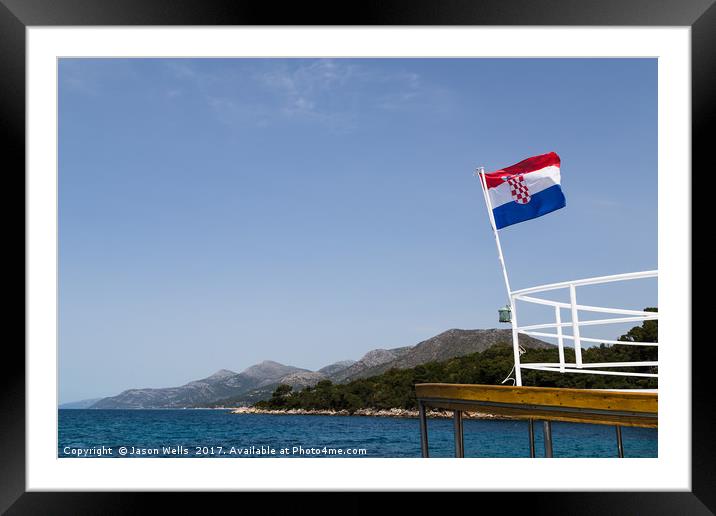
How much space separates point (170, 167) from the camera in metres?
39.6

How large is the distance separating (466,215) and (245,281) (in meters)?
12.6

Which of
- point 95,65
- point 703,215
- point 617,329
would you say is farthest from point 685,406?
point 95,65

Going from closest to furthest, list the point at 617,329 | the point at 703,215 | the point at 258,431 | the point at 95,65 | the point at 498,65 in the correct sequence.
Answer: the point at 703,215 < the point at 617,329 < the point at 258,431 < the point at 498,65 < the point at 95,65

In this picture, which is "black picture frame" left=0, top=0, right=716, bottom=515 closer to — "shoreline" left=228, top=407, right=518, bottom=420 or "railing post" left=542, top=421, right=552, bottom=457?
"railing post" left=542, top=421, right=552, bottom=457

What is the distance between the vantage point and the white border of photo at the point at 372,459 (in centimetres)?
239

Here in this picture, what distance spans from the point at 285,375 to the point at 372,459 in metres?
37.9

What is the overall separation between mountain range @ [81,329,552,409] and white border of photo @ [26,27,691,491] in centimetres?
3204

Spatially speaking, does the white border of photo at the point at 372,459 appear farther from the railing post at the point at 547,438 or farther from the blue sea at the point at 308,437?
the blue sea at the point at 308,437

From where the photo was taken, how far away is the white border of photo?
2395 mm

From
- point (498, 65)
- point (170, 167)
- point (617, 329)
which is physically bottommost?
A: point (617, 329)

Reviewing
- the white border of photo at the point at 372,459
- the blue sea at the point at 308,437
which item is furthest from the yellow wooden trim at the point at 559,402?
the blue sea at the point at 308,437

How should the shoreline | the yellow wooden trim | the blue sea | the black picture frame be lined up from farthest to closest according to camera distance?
1. the shoreline
2. the blue sea
3. the yellow wooden trim
4. the black picture frame

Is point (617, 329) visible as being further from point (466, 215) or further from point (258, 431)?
point (258, 431)

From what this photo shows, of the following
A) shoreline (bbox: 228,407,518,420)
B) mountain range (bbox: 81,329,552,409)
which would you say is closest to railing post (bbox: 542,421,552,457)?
shoreline (bbox: 228,407,518,420)
